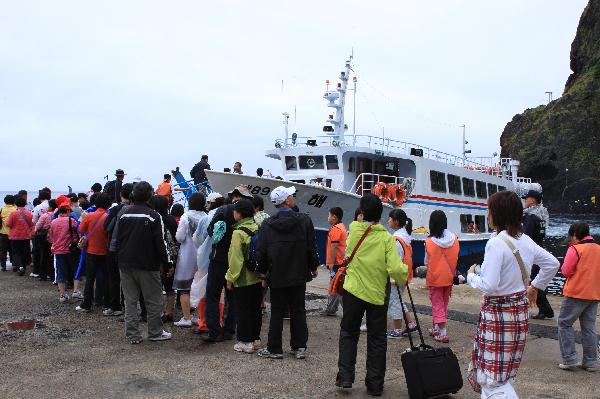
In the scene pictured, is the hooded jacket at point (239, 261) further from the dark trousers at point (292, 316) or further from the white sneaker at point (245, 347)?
the white sneaker at point (245, 347)

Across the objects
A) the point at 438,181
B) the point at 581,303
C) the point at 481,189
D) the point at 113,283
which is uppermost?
the point at 438,181

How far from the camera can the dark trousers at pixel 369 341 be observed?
5.05 metres

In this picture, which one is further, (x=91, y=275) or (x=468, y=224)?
(x=468, y=224)

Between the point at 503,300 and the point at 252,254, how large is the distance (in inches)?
115

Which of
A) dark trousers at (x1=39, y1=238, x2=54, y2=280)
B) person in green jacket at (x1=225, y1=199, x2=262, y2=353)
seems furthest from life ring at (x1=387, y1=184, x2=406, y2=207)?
person in green jacket at (x1=225, y1=199, x2=262, y2=353)

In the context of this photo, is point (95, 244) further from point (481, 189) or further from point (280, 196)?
point (481, 189)

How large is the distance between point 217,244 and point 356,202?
1036 cm

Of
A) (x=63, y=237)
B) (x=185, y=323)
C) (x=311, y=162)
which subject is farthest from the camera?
(x=311, y=162)

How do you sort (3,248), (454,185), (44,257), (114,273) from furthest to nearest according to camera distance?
(454,185)
(3,248)
(44,257)
(114,273)

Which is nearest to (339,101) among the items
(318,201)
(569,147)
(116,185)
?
(318,201)

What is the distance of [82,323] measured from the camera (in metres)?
7.55

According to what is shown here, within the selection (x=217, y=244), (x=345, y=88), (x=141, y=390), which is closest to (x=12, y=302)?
(x=217, y=244)

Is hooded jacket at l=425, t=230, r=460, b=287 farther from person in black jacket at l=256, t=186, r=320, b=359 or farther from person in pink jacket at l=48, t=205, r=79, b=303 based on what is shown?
person in pink jacket at l=48, t=205, r=79, b=303

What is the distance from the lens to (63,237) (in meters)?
9.43
